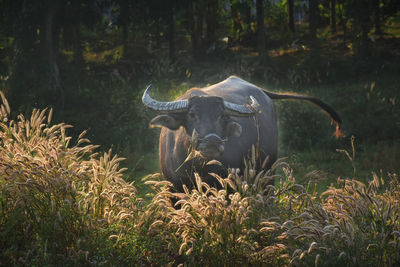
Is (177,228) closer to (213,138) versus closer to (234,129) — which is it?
(213,138)

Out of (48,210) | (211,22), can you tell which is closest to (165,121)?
(48,210)

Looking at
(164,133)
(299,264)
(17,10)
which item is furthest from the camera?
(17,10)

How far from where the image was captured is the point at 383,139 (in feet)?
35.0

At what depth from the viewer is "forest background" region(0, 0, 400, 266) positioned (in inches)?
401

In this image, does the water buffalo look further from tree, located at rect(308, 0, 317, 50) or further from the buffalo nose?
tree, located at rect(308, 0, 317, 50)

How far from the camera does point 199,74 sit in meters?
17.7

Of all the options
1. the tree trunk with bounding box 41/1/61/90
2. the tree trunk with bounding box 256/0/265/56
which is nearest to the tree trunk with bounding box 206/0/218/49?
the tree trunk with bounding box 256/0/265/56

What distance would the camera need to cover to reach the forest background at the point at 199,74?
1019 centimetres

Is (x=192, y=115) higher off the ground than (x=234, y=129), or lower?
higher

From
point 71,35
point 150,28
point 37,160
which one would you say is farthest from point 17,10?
point 37,160

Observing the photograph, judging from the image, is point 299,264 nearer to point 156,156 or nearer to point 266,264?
point 266,264

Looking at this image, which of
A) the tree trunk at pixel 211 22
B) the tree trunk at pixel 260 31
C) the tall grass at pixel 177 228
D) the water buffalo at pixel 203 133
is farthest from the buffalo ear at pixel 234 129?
the tree trunk at pixel 211 22

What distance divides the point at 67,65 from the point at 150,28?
6.41m

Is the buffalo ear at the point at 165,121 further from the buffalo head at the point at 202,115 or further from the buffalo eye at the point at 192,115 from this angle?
the buffalo eye at the point at 192,115
